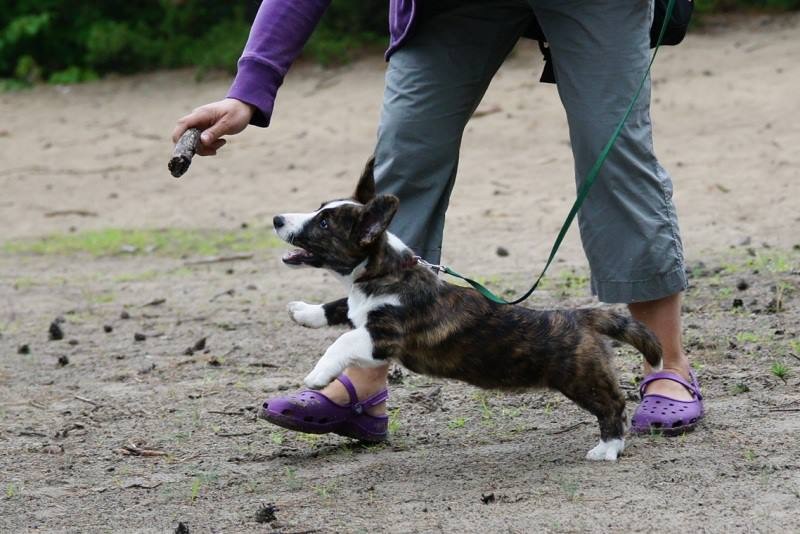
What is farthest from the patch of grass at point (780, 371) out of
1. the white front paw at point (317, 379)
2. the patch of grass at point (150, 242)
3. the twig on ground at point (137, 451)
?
the patch of grass at point (150, 242)

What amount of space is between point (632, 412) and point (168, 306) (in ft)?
10.7

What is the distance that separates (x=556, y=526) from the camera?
3.12 meters

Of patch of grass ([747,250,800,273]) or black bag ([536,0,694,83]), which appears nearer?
black bag ([536,0,694,83])

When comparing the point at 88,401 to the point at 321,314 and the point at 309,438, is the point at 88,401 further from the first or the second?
the point at 321,314

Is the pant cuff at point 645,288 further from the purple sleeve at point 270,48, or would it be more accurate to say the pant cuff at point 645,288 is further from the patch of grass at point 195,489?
the patch of grass at point 195,489

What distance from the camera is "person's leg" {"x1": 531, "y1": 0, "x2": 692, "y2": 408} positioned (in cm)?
371

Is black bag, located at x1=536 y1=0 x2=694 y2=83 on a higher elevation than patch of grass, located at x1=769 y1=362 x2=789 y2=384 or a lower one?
higher

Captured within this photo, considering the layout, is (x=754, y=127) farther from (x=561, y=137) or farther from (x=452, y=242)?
(x=452, y=242)

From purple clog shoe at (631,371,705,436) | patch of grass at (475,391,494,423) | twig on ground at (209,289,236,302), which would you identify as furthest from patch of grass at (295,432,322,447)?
twig on ground at (209,289,236,302)

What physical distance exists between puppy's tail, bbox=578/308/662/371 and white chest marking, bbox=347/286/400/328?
23.7 inches

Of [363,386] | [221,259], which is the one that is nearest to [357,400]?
[363,386]

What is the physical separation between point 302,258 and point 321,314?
0.26 meters

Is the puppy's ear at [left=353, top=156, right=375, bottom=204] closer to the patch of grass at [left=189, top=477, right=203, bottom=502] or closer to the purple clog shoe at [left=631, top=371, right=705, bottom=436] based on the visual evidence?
the patch of grass at [left=189, top=477, right=203, bottom=502]

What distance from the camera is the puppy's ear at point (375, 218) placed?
350cm
